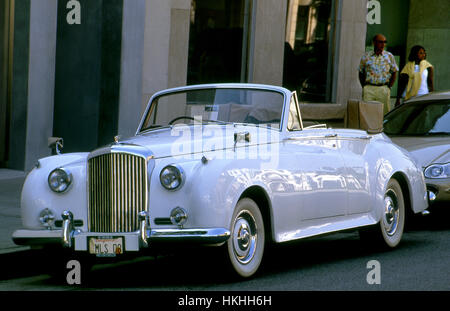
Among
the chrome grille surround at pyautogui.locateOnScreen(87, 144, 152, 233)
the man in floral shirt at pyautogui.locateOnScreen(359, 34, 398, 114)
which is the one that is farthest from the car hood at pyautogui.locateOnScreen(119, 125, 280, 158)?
the man in floral shirt at pyautogui.locateOnScreen(359, 34, 398, 114)

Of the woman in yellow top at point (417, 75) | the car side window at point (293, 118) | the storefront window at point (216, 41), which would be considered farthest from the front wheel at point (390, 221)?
the storefront window at point (216, 41)

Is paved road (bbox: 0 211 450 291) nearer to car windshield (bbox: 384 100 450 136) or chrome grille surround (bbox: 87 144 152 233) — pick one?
chrome grille surround (bbox: 87 144 152 233)

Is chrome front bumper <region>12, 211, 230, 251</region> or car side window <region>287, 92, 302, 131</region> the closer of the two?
chrome front bumper <region>12, 211, 230, 251</region>

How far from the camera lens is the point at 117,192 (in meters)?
7.55

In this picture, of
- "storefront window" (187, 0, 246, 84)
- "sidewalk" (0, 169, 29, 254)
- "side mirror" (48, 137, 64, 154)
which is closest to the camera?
"side mirror" (48, 137, 64, 154)

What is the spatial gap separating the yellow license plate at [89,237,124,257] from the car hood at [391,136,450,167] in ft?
16.0

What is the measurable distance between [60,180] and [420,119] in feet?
20.9

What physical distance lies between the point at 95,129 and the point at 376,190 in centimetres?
686

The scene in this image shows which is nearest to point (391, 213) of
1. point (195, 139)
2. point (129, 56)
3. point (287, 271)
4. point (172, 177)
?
point (287, 271)

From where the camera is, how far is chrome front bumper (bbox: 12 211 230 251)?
283 inches

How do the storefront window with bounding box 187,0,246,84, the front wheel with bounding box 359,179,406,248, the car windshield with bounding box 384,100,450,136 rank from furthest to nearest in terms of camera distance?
1. the storefront window with bounding box 187,0,246,84
2. the car windshield with bounding box 384,100,450,136
3. the front wheel with bounding box 359,179,406,248

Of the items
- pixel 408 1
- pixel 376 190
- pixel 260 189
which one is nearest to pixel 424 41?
pixel 408 1

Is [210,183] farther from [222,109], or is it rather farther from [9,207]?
[9,207]
